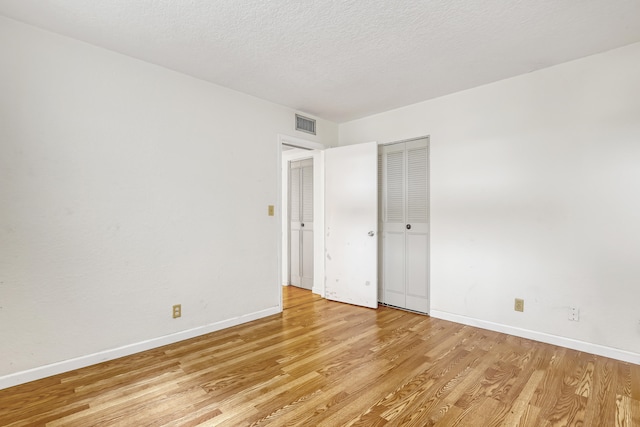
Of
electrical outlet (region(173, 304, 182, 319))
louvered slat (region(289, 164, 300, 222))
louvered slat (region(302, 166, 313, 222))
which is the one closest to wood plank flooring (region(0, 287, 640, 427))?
electrical outlet (region(173, 304, 182, 319))

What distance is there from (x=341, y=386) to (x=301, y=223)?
304 centimetres

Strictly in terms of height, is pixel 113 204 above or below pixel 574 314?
above

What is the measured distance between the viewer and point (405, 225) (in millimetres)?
3795

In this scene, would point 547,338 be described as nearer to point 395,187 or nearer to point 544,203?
point 544,203

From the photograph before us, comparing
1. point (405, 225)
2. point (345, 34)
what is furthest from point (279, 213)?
point (345, 34)

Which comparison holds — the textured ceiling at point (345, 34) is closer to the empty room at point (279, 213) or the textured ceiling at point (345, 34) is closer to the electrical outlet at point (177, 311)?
the empty room at point (279, 213)

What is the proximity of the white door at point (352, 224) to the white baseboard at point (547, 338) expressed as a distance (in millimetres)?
911

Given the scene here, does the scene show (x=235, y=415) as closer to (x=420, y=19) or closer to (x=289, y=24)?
(x=289, y=24)

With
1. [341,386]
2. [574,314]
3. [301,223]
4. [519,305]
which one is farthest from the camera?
[301,223]

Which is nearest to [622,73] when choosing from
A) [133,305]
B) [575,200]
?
[575,200]

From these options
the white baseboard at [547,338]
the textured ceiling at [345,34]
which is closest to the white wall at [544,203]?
the white baseboard at [547,338]

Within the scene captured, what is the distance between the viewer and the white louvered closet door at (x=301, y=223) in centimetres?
479

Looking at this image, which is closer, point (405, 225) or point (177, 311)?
point (177, 311)

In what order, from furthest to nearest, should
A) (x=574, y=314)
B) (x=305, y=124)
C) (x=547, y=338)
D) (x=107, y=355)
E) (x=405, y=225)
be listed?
(x=305, y=124), (x=405, y=225), (x=547, y=338), (x=574, y=314), (x=107, y=355)
